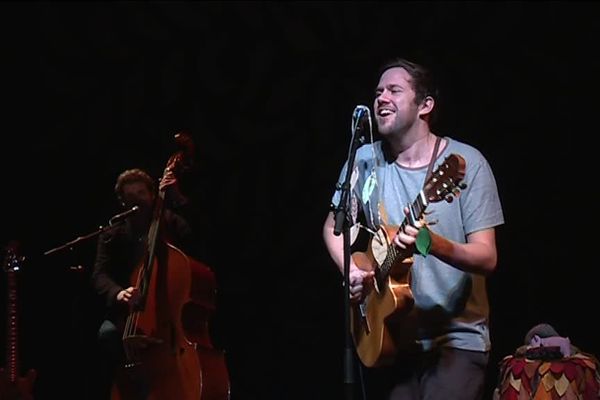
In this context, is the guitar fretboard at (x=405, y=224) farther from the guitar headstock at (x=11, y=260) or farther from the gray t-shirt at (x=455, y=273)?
the guitar headstock at (x=11, y=260)

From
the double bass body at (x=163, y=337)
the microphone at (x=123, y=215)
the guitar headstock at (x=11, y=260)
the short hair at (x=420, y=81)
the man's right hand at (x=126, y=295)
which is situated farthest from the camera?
the guitar headstock at (x=11, y=260)

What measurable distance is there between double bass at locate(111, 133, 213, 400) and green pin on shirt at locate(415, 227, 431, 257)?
1.64m

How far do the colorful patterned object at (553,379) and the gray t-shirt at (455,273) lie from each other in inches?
36.5

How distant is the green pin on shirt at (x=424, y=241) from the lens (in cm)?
275

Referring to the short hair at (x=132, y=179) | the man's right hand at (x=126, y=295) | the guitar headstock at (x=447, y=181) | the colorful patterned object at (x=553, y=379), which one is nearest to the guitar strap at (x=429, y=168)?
the guitar headstock at (x=447, y=181)

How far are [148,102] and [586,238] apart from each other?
2.42 metres

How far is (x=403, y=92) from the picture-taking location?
325cm

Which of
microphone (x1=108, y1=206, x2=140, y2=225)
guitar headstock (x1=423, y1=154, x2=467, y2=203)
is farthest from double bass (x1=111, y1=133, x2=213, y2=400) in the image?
guitar headstock (x1=423, y1=154, x2=467, y2=203)

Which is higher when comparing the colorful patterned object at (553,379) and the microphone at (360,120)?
the microphone at (360,120)

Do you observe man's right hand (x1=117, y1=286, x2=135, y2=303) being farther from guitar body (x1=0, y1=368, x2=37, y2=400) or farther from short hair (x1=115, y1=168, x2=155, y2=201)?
guitar body (x1=0, y1=368, x2=37, y2=400)

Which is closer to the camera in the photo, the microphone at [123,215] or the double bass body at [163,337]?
the double bass body at [163,337]

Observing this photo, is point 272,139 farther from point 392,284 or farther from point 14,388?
point 392,284

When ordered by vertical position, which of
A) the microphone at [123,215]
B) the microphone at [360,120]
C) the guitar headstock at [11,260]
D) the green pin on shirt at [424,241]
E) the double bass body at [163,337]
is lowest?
the double bass body at [163,337]

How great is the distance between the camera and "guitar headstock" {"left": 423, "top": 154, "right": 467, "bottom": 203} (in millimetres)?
2781
